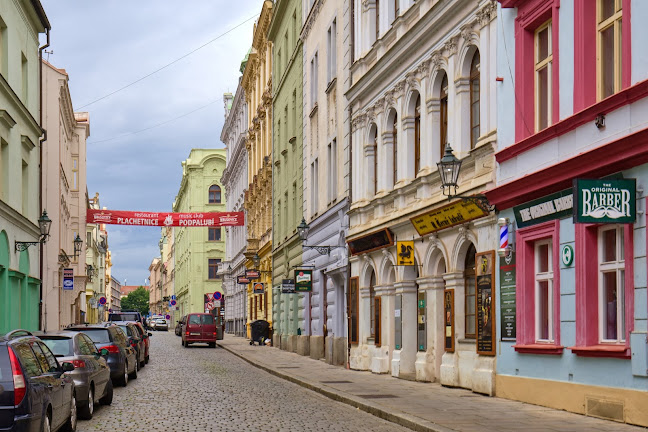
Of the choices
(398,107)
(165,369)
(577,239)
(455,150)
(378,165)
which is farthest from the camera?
(165,369)

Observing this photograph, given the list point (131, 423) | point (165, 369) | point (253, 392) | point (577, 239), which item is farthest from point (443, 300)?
point (165, 369)

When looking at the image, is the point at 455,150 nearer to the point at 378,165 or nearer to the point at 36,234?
the point at 378,165

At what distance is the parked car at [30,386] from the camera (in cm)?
1016

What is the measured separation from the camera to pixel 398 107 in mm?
24406

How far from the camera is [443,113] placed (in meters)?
21.8

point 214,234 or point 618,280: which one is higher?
point 214,234

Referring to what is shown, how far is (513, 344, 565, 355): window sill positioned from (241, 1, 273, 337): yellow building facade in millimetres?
30679

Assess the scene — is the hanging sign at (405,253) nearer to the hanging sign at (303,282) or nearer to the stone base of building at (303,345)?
the hanging sign at (303,282)

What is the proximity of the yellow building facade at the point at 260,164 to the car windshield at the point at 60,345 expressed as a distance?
30.7 metres

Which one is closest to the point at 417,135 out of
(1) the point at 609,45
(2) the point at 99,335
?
(2) the point at 99,335

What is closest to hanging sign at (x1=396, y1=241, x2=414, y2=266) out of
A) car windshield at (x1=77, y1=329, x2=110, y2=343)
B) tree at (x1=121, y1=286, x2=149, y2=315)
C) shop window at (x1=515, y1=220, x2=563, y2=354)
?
shop window at (x1=515, y1=220, x2=563, y2=354)

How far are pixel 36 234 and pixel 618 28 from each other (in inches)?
881

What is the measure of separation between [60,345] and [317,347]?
754 inches

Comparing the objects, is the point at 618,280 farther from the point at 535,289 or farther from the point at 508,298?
the point at 508,298
